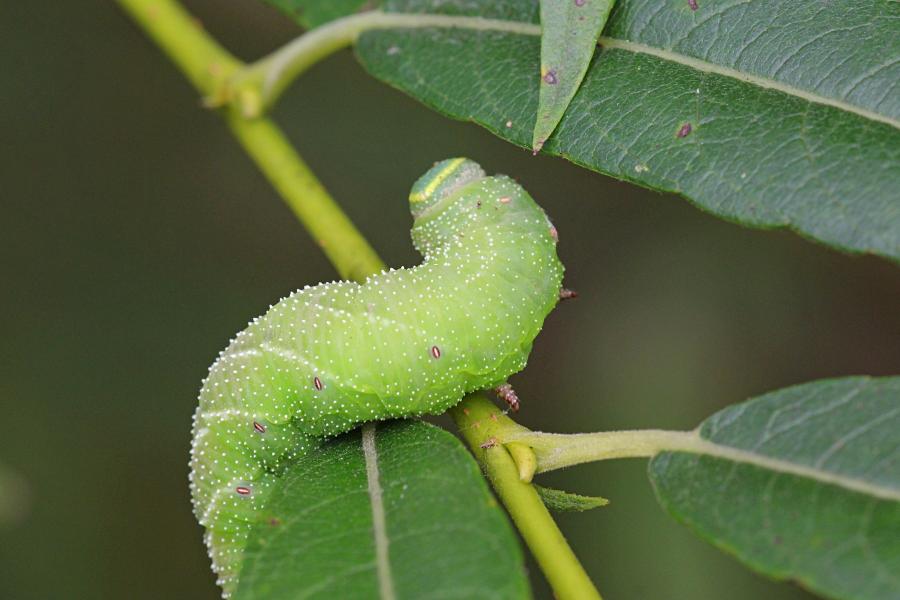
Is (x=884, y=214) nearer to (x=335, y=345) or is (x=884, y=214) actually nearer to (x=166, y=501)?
(x=335, y=345)

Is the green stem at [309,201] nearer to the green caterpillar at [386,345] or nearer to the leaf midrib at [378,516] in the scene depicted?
the green caterpillar at [386,345]

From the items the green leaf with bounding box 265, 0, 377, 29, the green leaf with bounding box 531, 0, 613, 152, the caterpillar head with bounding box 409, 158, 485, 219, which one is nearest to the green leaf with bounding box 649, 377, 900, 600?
the green leaf with bounding box 531, 0, 613, 152

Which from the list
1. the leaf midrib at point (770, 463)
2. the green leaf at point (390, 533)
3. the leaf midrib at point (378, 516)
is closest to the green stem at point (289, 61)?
the leaf midrib at point (378, 516)

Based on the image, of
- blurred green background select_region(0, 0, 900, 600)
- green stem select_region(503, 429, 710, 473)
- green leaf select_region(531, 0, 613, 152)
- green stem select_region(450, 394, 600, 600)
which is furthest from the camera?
blurred green background select_region(0, 0, 900, 600)

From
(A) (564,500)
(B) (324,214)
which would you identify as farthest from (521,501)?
(B) (324,214)

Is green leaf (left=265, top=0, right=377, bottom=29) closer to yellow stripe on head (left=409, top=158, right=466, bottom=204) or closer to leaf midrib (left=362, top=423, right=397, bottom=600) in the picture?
yellow stripe on head (left=409, top=158, right=466, bottom=204)

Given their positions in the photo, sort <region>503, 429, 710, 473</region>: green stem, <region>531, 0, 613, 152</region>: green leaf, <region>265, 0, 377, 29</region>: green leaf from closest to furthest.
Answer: <region>503, 429, 710, 473</region>: green stem
<region>531, 0, 613, 152</region>: green leaf
<region>265, 0, 377, 29</region>: green leaf

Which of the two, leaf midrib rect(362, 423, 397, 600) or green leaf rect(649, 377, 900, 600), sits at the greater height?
leaf midrib rect(362, 423, 397, 600)
